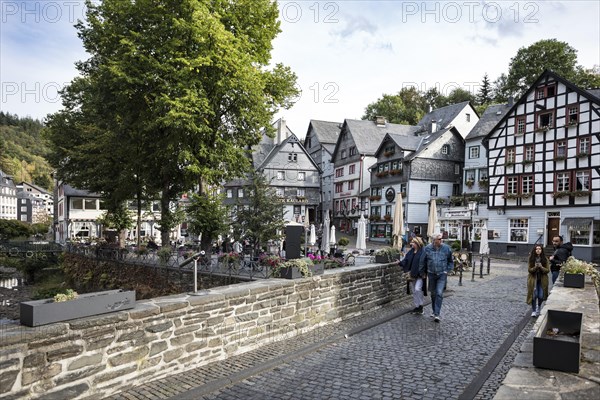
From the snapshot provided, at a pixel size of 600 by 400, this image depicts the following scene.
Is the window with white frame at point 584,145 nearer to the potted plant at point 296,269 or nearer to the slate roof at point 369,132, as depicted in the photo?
the slate roof at point 369,132

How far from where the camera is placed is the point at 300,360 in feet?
23.2

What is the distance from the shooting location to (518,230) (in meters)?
34.4

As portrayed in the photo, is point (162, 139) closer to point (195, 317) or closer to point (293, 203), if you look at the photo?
point (195, 317)

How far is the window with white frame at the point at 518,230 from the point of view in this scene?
3400 centimetres

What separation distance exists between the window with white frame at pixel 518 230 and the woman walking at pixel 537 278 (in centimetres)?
2629

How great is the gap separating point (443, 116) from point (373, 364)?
155 ft

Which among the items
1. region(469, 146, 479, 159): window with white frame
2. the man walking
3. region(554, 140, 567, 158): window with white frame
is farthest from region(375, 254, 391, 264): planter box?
region(469, 146, 479, 159): window with white frame

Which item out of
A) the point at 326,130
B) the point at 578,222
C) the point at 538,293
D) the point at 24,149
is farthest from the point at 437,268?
the point at 24,149

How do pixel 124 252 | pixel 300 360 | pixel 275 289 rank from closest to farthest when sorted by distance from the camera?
1. pixel 300 360
2. pixel 275 289
3. pixel 124 252

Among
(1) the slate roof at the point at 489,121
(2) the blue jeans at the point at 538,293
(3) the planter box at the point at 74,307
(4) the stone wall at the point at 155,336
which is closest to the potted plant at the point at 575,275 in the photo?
(2) the blue jeans at the point at 538,293

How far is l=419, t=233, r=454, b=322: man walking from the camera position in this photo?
982cm

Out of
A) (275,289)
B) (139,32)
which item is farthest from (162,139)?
(275,289)

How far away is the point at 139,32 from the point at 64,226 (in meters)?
38.9

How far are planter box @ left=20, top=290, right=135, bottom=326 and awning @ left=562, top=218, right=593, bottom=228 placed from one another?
3251cm
